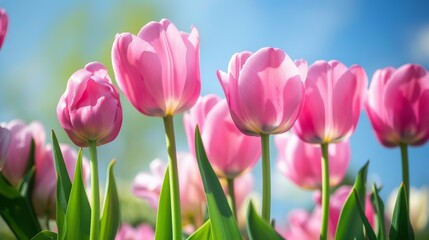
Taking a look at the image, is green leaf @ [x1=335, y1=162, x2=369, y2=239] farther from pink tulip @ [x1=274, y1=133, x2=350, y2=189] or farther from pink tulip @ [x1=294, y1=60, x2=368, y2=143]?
pink tulip @ [x1=274, y1=133, x2=350, y2=189]

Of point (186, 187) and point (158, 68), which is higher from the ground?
point (158, 68)

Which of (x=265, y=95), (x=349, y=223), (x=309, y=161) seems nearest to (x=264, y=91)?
(x=265, y=95)

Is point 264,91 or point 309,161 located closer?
point 264,91


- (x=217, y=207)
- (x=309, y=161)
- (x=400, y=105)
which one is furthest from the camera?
(x=309, y=161)

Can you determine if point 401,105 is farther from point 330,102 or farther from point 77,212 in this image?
point 77,212

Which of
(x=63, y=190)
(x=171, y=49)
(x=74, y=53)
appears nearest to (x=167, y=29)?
(x=171, y=49)

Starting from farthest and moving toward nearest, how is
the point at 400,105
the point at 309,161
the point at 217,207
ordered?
the point at 309,161 < the point at 400,105 < the point at 217,207

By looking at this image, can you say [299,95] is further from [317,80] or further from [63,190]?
[63,190]
